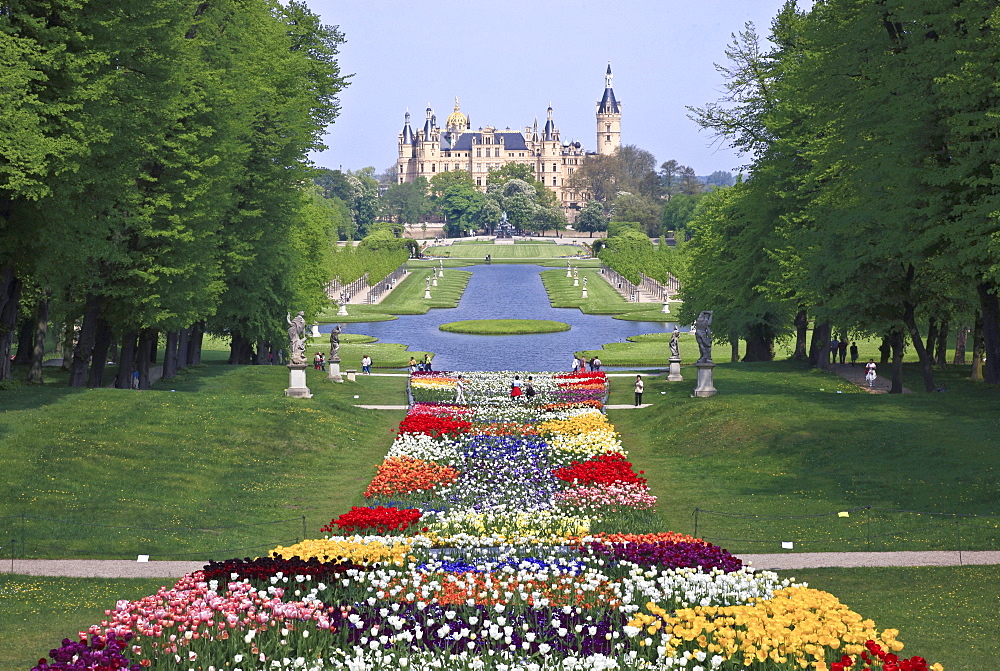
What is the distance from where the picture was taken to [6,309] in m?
33.4

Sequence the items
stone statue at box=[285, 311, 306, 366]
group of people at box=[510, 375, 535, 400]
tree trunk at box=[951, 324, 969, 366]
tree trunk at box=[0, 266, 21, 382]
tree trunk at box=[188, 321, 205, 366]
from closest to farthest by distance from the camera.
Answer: tree trunk at box=[0, 266, 21, 382], stone statue at box=[285, 311, 306, 366], group of people at box=[510, 375, 535, 400], tree trunk at box=[188, 321, 205, 366], tree trunk at box=[951, 324, 969, 366]

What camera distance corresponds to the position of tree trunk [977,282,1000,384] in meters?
37.3

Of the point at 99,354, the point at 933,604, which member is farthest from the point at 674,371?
the point at 933,604

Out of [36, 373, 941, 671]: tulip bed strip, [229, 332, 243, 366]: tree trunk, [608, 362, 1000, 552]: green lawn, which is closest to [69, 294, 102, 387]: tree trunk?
[36, 373, 941, 671]: tulip bed strip

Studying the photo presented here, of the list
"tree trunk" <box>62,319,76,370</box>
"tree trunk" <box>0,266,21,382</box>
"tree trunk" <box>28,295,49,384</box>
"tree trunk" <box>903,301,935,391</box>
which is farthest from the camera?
"tree trunk" <box>62,319,76,370</box>

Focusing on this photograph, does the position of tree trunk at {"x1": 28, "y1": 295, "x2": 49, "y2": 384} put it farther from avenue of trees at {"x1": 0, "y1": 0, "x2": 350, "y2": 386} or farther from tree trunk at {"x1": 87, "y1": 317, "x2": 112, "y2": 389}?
tree trunk at {"x1": 87, "y1": 317, "x2": 112, "y2": 389}

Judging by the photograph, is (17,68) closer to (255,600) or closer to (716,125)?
(255,600)

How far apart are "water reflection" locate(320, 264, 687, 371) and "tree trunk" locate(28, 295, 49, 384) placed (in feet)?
90.5

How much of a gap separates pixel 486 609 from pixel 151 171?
28.5m

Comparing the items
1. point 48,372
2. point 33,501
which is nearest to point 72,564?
point 33,501

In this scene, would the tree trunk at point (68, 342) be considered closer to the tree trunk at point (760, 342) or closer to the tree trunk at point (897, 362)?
the tree trunk at point (760, 342)

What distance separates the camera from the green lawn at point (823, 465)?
78.8 feet

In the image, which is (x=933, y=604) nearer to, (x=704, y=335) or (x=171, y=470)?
(x=171, y=470)

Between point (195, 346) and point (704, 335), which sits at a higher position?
point (704, 335)
